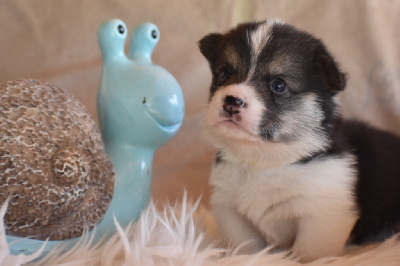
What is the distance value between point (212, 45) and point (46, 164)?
2.17ft

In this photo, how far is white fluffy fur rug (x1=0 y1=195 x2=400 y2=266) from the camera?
1.08 metres

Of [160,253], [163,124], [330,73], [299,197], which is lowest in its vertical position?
[160,253]

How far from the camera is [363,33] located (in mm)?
1854

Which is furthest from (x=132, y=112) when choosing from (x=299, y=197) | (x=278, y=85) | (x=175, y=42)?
(x=175, y=42)

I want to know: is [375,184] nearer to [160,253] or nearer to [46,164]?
[160,253]

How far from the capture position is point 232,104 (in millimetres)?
1161

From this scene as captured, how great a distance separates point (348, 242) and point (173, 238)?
602mm

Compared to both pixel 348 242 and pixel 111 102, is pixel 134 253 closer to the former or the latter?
pixel 111 102

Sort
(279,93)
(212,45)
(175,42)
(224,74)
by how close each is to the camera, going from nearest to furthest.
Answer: (279,93)
(224,74)
(212,45)
(175,42)

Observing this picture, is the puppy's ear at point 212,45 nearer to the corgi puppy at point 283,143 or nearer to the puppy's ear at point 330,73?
the corgi puppy at point 283,143

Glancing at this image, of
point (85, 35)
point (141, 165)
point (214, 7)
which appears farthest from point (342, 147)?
point (85, 35)

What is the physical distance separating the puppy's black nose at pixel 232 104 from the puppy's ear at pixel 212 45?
298mm

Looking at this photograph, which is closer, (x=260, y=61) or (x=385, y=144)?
(x=260, y=61)

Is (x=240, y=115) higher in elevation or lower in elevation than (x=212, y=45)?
lower
